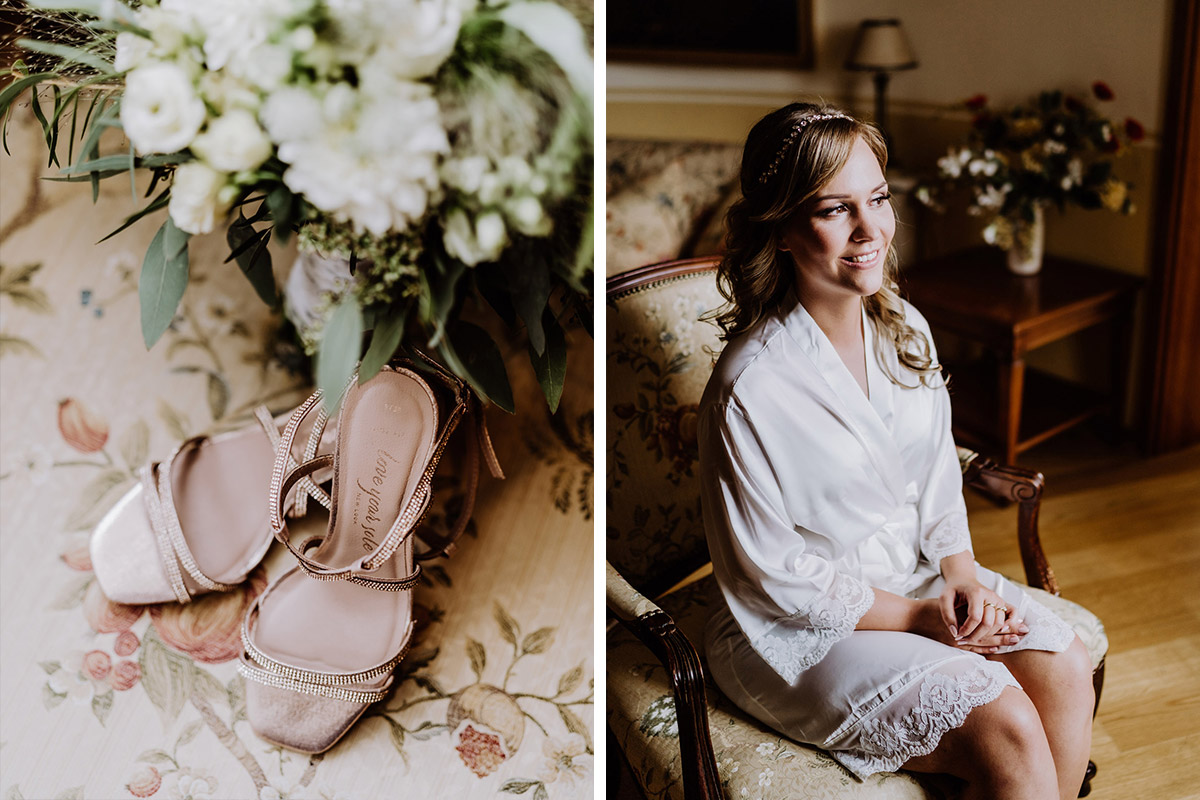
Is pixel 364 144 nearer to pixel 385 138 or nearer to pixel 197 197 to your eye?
pixel 385 138

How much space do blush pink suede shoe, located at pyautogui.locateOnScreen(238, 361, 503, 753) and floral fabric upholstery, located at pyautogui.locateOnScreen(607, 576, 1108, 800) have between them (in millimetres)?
355

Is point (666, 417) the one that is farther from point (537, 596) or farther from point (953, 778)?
point (953, 778)

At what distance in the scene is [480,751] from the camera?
89 centimetres

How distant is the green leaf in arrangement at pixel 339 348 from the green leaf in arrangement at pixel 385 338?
0.02 m

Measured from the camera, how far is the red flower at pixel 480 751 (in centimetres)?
88

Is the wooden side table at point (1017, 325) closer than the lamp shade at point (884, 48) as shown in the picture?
Yes

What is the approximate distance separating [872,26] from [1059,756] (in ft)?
8.18

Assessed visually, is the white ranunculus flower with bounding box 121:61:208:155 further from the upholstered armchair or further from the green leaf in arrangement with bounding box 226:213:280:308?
the upholstered armchair

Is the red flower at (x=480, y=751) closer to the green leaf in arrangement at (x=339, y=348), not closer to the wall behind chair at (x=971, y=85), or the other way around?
the green leaf in arrangement at (x=339, y=348)

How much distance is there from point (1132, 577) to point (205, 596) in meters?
1.68

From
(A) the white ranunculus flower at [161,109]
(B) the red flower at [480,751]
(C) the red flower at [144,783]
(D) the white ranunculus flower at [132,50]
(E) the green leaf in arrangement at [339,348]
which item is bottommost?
(C) the red flower at [144,783]

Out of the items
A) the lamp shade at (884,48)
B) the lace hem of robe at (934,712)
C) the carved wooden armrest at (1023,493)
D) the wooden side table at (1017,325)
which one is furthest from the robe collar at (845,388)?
the lamp shade at (884,48)

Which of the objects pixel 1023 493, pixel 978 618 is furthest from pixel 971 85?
pixel 978 618

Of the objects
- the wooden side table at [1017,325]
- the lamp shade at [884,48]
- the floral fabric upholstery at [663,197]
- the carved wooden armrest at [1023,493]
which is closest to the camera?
the carved wooden armrest at [1023,493]
